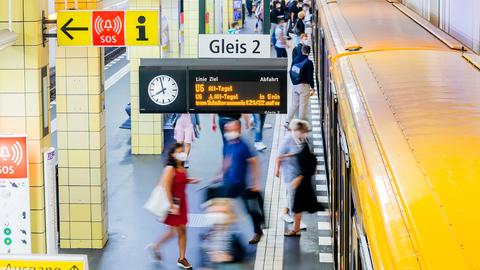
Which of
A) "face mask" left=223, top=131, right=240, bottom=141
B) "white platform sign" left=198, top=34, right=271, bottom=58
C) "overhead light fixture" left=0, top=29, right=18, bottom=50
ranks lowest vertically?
"face mask" left=223, top=131, right=240, bottom=141

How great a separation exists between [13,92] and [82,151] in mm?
2322

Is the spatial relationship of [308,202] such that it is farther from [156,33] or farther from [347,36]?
[347,36]

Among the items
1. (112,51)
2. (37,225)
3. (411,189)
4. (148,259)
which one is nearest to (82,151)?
(148,259)

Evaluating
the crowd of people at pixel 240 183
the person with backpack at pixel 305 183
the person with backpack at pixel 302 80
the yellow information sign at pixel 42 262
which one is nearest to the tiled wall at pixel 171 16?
the person with backpack at pixel 302 80

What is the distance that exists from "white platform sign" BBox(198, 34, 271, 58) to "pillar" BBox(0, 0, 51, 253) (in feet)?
10.2

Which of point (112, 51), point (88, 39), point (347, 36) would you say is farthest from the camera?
point (112, 51)

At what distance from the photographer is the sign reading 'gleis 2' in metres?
9.43

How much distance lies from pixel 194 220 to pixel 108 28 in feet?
12.2

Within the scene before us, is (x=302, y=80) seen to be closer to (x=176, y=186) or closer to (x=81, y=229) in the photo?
(x=81, y=229)

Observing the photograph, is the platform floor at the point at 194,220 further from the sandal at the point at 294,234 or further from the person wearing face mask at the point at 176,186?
the person wearing face mask at the point at 176,186

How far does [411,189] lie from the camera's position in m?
2.84

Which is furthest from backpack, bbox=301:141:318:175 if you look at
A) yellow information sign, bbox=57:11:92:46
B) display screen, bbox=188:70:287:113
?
yellow information sign, bbox=57:11:92:46

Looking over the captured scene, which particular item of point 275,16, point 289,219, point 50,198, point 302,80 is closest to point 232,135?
point 50,198

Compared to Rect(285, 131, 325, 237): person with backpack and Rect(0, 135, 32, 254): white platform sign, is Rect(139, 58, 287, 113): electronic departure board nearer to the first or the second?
Rect(285, 131, 325, 237): person with backpack
